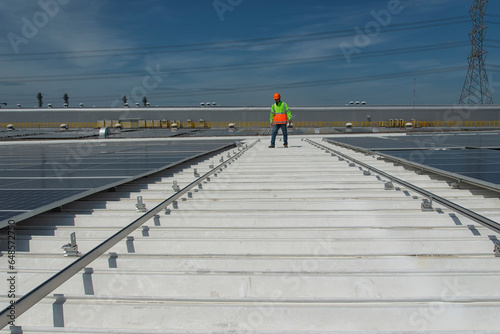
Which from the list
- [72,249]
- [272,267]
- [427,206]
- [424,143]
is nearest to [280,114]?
[424,143]

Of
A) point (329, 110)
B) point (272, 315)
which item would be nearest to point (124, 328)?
point (272, 315)

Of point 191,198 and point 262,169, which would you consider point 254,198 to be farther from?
point 262,169

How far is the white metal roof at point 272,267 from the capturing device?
2557mm

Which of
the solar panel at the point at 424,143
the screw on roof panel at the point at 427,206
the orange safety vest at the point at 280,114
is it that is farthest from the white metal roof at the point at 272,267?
the orange safety vest at the point at 280,114

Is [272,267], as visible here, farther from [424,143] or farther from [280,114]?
[280,114]

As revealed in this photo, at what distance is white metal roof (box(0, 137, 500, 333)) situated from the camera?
8.39 feet

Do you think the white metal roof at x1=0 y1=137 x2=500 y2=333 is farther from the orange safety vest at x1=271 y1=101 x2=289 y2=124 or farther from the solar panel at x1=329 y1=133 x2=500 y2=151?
the orange safety vest at x1=271 y1=101 x2=289 y2=124

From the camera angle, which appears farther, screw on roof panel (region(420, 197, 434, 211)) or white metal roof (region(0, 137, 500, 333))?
screw on roof panel (region(420, 197, 434, 211))

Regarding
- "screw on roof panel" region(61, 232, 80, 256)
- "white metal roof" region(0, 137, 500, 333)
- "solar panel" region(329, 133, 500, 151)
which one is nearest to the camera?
"white metal roof" region(0, 137, 500, 333)

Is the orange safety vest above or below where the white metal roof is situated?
above

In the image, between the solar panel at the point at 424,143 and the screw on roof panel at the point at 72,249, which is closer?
the screw on roof panel at the point at 72,249

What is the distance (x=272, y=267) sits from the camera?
10.7ft

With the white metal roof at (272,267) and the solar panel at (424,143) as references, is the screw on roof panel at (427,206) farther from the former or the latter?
the solar panel at (424,143)

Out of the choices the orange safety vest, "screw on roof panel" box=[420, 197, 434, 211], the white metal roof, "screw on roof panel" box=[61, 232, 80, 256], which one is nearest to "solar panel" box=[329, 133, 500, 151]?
the orange safety vest
